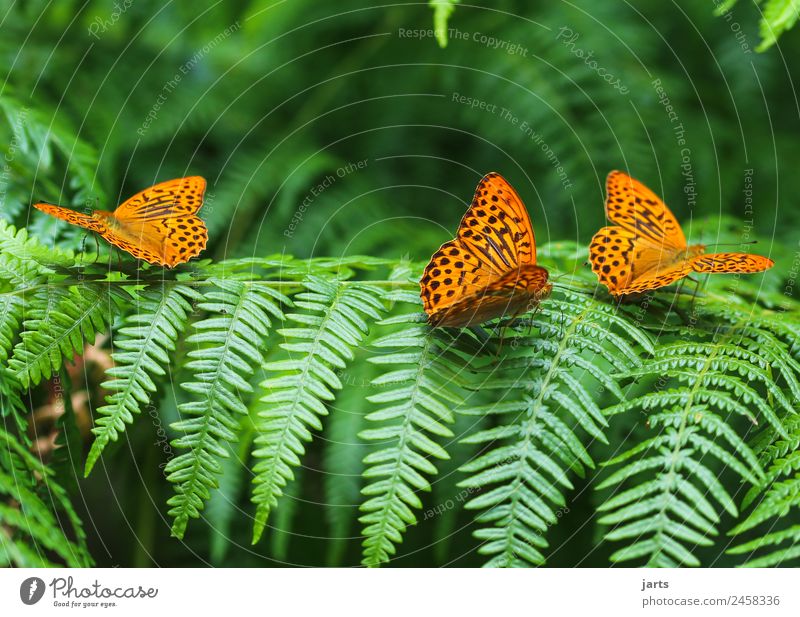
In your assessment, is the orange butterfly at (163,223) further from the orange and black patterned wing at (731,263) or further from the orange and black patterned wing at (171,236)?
the orange and black patterned wing at (731,263)

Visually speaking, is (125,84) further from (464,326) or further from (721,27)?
(721,27)

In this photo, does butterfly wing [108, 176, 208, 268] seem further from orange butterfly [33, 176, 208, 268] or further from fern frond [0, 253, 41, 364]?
fern frond [0, 253, 41, 364]

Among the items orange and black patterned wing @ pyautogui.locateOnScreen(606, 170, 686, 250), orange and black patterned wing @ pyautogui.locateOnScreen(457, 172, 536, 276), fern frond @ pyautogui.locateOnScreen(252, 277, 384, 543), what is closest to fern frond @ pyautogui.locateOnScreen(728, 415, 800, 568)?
orange and black patterned wing @ pyautogui.locateOnScreen(606, 170, 686, 250)

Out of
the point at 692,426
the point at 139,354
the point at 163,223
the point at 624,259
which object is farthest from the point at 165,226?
the point at 692,426

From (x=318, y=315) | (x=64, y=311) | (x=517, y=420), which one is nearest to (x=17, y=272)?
(x=64, y=311)

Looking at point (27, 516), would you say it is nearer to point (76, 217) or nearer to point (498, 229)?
point (76, 217)

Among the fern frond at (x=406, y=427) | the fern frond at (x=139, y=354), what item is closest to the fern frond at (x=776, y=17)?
the fern frond at (x=406, y=427)
